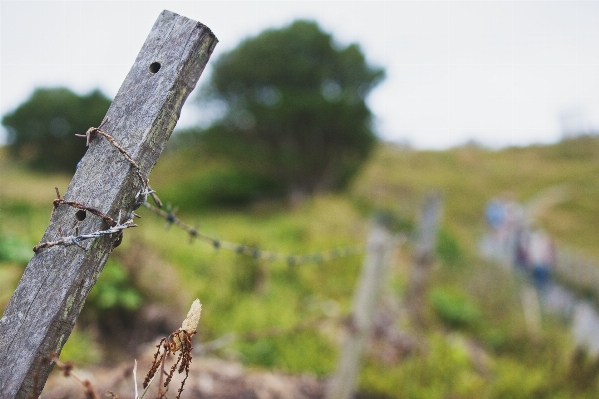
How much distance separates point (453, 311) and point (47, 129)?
47.4ft

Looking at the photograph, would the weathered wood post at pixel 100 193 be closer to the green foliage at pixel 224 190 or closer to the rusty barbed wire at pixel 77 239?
the rusty barbed wire at pixel 77 239

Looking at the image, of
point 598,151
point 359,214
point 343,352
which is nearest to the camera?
point 343,352

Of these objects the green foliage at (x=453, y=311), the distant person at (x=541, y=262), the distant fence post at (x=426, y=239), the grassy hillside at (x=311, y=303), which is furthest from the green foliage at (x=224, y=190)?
the distant fence post at (x=426, y=239)

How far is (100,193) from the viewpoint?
857mm

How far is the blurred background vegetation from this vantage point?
172 inches

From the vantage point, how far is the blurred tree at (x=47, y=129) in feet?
46.3

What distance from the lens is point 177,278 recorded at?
4930 mm

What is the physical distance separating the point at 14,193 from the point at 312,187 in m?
10.0

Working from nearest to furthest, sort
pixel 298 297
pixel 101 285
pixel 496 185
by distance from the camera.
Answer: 1. pixel 101 285
2. pixel 298 297
3. pixel 496 185

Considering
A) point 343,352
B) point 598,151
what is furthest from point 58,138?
point 598,151

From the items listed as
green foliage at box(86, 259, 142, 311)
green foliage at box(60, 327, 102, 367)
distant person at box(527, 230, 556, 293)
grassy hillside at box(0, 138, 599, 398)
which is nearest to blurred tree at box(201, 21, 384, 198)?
grassy hillside at box(0, 138, 599, 398)

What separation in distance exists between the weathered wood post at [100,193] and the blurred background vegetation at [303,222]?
2164 mm

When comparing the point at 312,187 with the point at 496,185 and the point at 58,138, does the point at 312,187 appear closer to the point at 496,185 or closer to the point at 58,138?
the point at 58,138

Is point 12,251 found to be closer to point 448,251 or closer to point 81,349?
point 81,349
